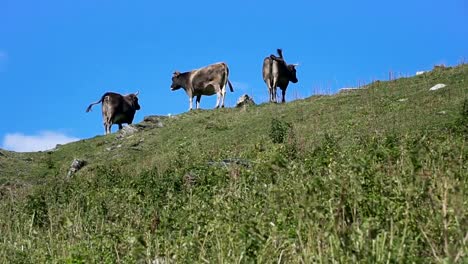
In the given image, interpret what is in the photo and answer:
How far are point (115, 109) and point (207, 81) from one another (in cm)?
469

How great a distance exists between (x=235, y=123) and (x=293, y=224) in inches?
738

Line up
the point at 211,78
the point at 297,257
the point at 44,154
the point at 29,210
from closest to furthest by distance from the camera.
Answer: the point at 297,257 < the point at 29,210 < the point at 44,154 < the point at 211,78

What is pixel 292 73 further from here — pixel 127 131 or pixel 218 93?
pixel 127 131

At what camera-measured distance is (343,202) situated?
5.11 m

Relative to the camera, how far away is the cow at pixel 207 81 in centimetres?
3516

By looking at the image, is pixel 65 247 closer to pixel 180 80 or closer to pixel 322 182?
pixel 322 182

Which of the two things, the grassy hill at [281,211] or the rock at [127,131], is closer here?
the grassy hill at [281,211]

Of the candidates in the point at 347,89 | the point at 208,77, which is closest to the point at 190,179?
the point at 347,89

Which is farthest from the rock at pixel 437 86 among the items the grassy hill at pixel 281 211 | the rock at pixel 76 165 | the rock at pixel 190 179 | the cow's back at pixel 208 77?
the cow's back at pixel 208 77

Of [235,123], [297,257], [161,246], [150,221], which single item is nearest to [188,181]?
[150,221]

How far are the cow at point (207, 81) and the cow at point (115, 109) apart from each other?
9.78 feet

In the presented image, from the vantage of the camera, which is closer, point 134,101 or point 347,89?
point 347,89

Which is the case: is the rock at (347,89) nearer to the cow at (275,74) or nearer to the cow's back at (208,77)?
the cow at (275,74)

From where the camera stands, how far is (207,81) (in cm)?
3594
